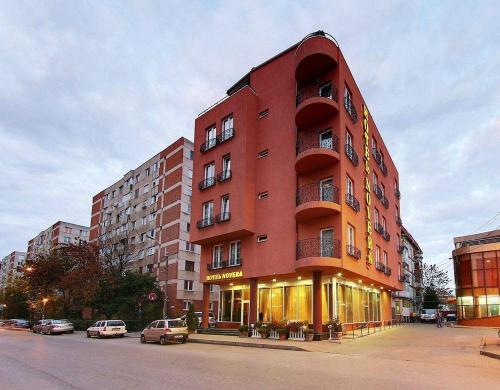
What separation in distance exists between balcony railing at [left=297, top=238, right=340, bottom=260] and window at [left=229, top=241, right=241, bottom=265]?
5.64 metres

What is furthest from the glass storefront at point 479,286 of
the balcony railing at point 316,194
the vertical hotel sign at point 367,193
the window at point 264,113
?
the window at point 264,113

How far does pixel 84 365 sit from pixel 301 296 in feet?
53.0

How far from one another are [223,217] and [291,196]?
527cm

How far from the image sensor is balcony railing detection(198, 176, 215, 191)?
3255cm

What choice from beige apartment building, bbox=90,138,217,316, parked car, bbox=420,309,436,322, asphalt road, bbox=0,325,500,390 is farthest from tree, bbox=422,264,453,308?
asphalt road, bbox=0,325,500,390

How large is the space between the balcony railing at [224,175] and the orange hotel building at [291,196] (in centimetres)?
10

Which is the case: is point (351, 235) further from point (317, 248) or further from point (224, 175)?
point (224, 175)

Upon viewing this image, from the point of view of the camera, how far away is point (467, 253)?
4719 cm

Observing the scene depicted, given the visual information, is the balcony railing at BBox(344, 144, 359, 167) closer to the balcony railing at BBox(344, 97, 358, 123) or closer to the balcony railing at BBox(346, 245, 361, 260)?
the balcony railing at BBox(344, 97, 358, 123)

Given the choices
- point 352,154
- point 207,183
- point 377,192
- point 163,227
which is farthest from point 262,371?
point 163,227

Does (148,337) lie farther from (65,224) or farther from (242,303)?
(65,224)

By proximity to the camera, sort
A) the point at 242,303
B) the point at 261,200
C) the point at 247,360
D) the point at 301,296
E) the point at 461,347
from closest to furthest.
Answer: the point at 247,360, the point at 461,347, the point at 301,296, the point at 261,200, the point at 242,303

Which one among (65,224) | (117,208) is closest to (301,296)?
(117,208)

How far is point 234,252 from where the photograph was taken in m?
31.2
